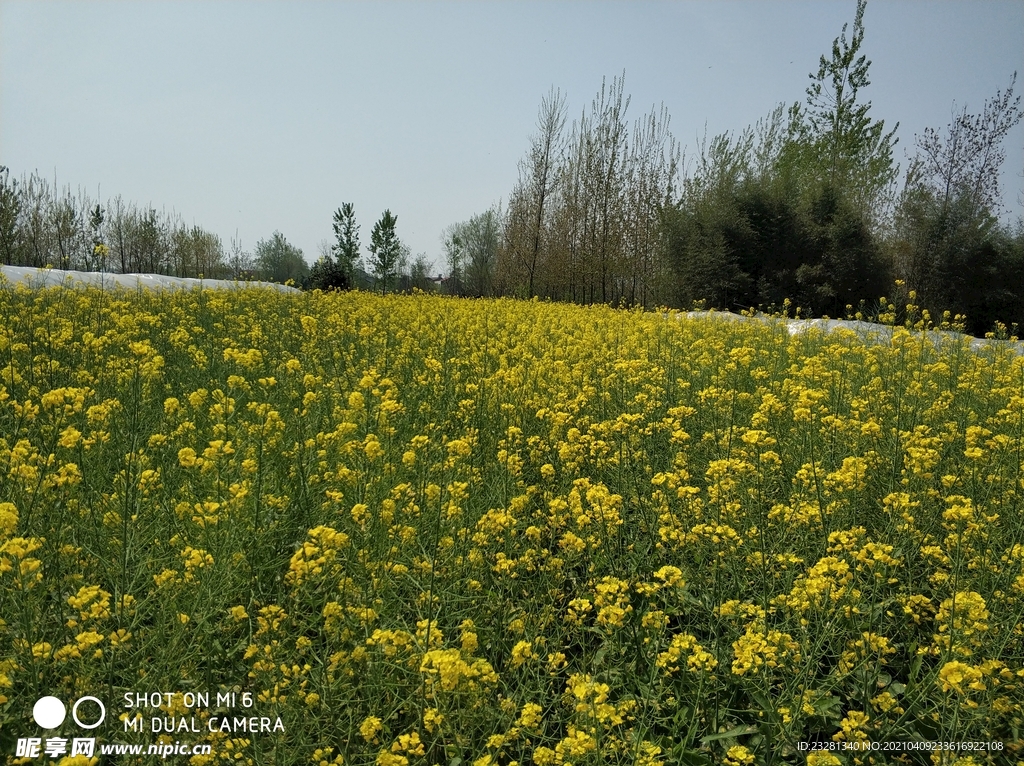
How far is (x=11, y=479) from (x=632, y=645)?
2359 mm

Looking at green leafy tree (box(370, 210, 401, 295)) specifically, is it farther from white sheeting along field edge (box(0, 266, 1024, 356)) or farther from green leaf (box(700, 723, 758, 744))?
green leaf (box(700, 723, 758, 744))

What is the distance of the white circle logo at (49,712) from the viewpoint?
153 cm

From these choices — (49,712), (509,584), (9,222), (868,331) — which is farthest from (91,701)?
(9,222)

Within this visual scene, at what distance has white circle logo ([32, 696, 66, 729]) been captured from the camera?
60.2 inches

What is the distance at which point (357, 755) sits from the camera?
159cm

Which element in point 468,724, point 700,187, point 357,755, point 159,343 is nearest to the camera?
point 357,755

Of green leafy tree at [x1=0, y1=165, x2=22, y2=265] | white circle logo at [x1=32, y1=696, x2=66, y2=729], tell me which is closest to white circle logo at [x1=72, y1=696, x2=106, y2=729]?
white circle logo at [x1=32, y1=696, x2=66, y2=729]

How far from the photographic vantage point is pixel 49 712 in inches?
61.9

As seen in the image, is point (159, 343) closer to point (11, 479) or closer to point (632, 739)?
point (11, 479)

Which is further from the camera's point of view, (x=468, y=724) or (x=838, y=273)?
(x=838, y=273)

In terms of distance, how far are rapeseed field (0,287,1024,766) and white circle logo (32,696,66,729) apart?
1.5 inches

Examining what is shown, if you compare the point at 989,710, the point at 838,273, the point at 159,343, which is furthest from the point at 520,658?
the point at 838,273

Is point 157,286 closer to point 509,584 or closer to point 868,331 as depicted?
point 509,584

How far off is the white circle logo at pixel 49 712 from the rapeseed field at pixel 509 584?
0.13 ft
